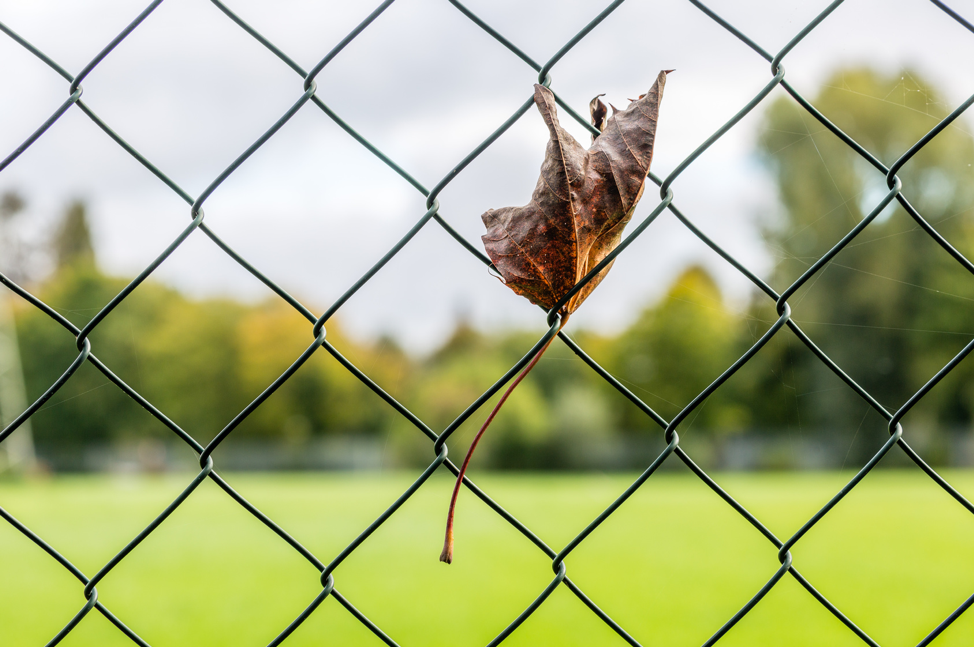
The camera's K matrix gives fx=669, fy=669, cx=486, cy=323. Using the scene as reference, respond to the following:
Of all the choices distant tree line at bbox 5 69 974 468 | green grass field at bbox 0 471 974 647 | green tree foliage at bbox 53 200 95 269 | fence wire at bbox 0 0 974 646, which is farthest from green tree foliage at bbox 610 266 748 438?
green tree foliage at bbox 53 200 95 269

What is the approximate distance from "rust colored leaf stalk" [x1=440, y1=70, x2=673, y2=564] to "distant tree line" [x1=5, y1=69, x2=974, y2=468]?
3359 millimetres

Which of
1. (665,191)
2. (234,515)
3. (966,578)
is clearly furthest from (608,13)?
(234,515)

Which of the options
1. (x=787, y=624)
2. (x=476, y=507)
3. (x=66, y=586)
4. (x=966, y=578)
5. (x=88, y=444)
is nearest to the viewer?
(x=787, y=624)

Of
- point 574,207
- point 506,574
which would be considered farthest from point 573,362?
point 574,207

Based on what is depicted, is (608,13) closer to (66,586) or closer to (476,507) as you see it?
(66,586)

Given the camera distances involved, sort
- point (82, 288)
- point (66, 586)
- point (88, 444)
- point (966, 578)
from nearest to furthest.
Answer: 1. point (966, 578)
2. point (66, 586)
3. point (82, 288)
4. point (88, 444)

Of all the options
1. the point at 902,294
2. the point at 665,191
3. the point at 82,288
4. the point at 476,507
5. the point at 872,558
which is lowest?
the point at 82,288

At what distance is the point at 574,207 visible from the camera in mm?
452

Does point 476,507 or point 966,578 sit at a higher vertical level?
point 966,578

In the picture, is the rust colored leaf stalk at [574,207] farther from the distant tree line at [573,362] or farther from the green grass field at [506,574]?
the green grass field at [506,574]

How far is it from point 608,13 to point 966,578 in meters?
7.56

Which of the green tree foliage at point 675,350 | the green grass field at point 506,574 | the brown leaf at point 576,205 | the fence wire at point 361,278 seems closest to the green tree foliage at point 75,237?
the green grass field at point 506,574

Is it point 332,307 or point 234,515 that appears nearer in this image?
point 332,307

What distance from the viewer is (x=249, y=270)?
466mm
